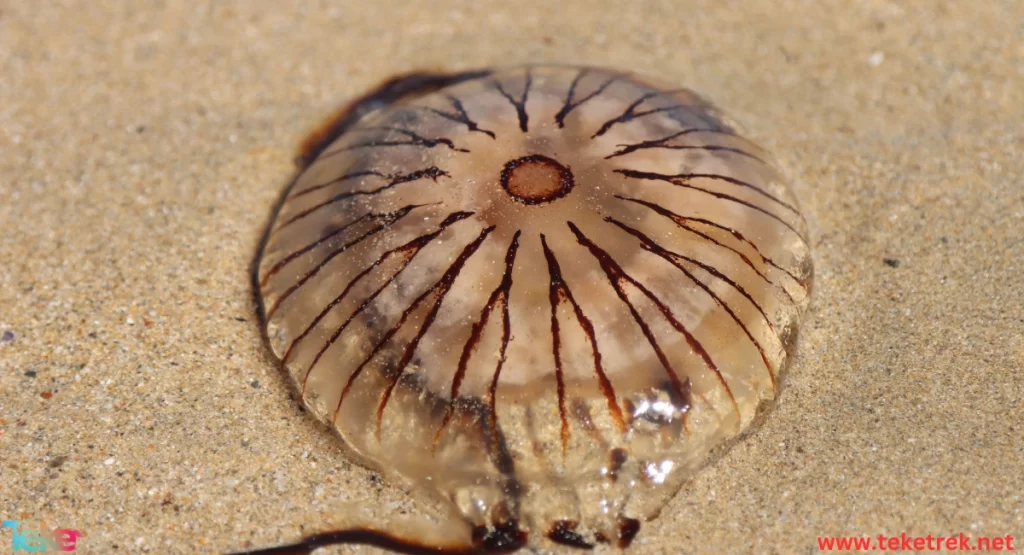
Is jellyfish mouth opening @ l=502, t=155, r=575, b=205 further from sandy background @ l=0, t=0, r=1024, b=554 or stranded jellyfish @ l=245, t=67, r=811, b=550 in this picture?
sandy background @ l=0, t=0, r=1024, b=554

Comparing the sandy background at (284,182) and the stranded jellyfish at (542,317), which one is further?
the sandy background at (284,182)

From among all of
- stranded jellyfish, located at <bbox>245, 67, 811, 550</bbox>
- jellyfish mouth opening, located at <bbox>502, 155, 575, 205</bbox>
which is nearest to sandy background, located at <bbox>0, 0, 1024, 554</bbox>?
stranded jellyfish, located at <bbox>245, 67, 811, 550</bbox>

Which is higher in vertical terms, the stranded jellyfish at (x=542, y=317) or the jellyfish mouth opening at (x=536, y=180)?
the jellyfish mouth opening at (x=536, y=180)

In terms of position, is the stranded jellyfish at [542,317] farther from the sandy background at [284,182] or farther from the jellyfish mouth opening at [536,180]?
the sandy background at [284,182]

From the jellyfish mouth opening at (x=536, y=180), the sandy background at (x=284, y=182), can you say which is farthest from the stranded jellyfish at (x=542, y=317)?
the sandy background at (x=284, y=182)

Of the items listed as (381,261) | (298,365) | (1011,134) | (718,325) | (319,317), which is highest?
(1011,134)

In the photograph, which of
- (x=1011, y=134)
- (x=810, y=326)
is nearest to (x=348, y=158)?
(x=810, y=326)

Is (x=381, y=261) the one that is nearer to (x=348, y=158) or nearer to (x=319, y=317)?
(x=319, y=317)
